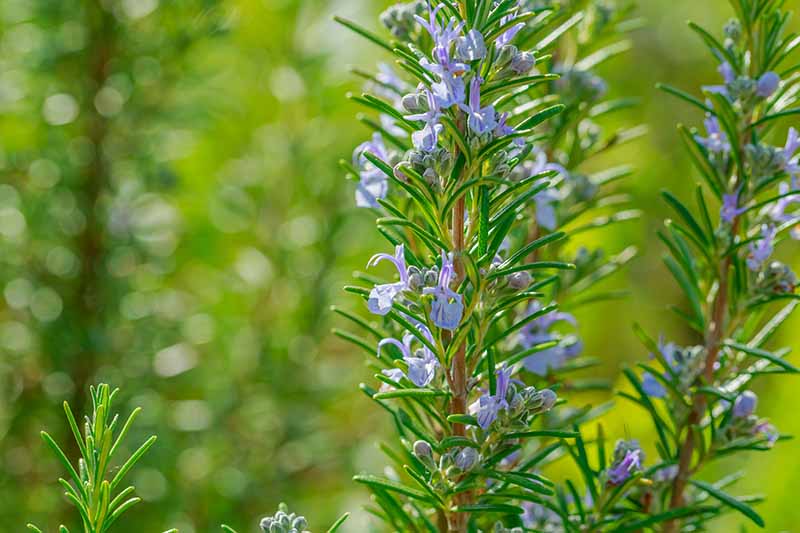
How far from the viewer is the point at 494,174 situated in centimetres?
60

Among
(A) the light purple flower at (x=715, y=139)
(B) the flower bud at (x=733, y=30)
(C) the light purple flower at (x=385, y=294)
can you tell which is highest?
(B) the flower bud at (x=733, y=30)

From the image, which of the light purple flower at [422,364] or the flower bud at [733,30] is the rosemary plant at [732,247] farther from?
the light purple flower at [422,364]

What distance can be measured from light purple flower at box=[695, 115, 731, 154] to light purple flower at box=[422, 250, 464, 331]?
0.32m

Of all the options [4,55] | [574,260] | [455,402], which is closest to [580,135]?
[574,260]

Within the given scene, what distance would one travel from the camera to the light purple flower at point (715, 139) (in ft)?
2.49

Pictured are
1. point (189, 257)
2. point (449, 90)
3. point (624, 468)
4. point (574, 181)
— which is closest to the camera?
point (449, 90)

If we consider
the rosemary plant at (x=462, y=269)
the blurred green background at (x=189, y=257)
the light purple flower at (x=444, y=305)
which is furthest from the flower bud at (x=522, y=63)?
the blurred green background at (x=189, y=257)

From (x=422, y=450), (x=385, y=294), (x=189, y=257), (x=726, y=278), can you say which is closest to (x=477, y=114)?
(x=385, y=294)

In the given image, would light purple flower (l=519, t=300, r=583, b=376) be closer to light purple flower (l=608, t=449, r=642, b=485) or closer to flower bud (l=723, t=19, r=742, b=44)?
light purple flower (l=608, t=449, r=642, b=485)

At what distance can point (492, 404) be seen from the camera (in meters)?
0.60

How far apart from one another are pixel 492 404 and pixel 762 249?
31cm

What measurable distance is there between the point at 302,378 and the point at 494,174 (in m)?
1.01

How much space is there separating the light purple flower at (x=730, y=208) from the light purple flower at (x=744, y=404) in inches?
5.9

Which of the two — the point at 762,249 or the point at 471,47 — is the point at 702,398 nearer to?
the point at 762,249
